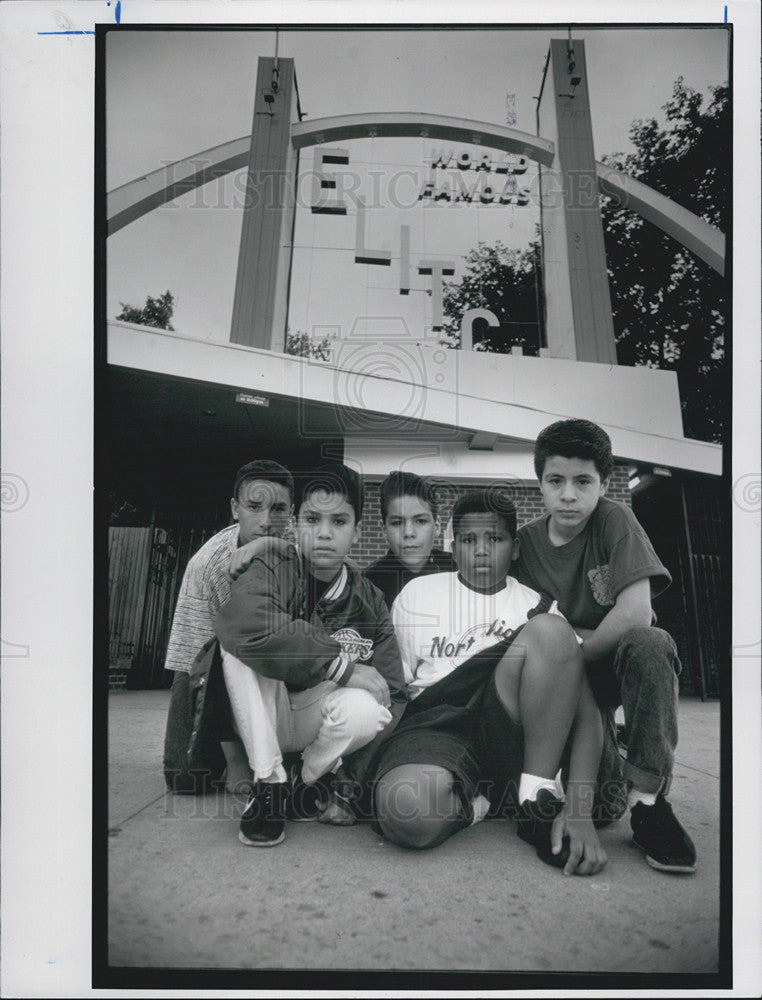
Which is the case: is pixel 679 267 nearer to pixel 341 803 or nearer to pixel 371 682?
pixel 371 682

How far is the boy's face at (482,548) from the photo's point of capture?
261 cm

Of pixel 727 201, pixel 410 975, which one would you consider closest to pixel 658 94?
pixel 727 201

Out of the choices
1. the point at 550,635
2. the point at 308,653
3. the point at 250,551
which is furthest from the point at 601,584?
the point at 250,551

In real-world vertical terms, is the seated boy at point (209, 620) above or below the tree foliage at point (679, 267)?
below

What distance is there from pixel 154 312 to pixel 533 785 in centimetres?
227

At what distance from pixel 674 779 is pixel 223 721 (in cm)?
164

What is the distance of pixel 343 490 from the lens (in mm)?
2584

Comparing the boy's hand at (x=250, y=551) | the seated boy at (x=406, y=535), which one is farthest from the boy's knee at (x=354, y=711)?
the boy's hand at (x=250, y=551)

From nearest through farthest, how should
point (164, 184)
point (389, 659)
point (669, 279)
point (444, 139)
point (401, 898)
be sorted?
point (401, 898) → point (389, 659) → point (164, 184) → point (444, 139) → point (669, 279)

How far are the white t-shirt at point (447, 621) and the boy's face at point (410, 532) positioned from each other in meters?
0.09

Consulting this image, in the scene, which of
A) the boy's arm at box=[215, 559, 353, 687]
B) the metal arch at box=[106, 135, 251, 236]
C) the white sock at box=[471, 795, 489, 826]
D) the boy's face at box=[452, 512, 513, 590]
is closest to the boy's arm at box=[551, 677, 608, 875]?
the white sock at box=[471, 795, 489, 826]

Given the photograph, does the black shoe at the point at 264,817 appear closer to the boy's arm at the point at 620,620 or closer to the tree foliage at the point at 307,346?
the boy's arm at the point at 620,620

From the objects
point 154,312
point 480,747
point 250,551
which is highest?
point 154,312

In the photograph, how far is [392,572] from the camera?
102 inches
